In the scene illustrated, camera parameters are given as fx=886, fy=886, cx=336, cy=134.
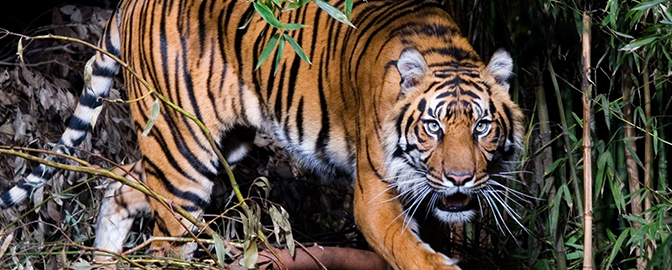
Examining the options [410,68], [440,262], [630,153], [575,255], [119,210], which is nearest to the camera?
[440,262]

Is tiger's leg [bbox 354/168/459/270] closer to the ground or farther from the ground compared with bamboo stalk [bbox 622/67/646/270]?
closer to the ground

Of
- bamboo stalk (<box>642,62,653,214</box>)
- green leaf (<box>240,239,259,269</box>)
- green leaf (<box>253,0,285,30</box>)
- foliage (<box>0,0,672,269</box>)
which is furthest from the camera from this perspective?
bamboo stalk (<box>642,62,653,214</box>)

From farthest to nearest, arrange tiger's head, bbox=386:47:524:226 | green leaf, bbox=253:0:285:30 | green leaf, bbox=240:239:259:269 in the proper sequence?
tiger's head, bbox=386:47:524:226
green leaf, bbox=240:239:259:269
green leaf, bbox=253:0:285:30

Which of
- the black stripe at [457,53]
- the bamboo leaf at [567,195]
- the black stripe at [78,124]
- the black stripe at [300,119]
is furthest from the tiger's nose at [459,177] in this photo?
the black stripe at [78,124]

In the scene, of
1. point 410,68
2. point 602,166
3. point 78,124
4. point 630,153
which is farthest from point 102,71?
point 630,153

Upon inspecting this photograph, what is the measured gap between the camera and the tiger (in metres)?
2.85

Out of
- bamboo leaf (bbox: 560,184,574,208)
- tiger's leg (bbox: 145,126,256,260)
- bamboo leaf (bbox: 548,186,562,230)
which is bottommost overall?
tiger's leg (bbox: 145,126,256,260)

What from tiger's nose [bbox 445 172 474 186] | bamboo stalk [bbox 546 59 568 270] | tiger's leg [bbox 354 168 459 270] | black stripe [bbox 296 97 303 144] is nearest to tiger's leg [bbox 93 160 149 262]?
black stripe [bbox 296 97 303 144]

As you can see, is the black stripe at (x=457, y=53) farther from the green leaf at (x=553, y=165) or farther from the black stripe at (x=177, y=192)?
the black stripe at (x=177, y=192)

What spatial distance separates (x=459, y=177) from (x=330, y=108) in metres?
0.85

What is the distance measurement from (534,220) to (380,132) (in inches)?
37.7

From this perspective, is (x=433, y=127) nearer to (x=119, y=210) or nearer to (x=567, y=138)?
(x=567, y=138)

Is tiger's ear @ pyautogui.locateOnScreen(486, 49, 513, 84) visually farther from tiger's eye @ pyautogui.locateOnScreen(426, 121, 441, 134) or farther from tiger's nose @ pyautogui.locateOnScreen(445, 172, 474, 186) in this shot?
tiger's nose @ pyautogui.locateOnScreen(445, 172, 474, 186)

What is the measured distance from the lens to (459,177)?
268cm
